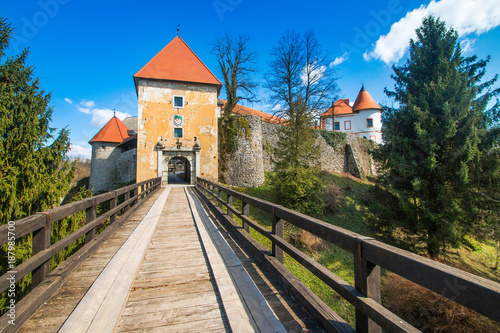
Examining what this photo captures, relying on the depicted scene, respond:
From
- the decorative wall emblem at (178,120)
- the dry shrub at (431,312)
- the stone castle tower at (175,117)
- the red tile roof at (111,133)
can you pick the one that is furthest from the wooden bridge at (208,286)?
the red tile roof at (111,133)

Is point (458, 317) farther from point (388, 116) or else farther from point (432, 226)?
point (388, 116)

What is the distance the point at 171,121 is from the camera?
15820mm

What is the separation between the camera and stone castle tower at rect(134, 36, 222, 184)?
50.3ft

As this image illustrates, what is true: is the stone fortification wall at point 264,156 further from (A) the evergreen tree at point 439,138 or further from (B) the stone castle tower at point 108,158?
(B) the stone castle tower at point 108,158

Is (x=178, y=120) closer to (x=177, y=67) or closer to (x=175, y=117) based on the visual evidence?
(x=175, y=117)

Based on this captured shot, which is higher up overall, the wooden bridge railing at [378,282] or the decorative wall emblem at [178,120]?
the decorative wall emblem at [178,120]

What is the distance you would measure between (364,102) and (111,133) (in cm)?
3145

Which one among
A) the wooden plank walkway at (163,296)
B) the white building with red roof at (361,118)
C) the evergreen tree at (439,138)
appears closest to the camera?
the wooden plank walkway at (163,296)

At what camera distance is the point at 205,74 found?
56.2 ft

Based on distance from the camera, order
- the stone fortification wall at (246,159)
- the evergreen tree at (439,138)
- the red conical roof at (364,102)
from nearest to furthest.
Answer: the evergreen tree at (439,138) → the stone fortification wall at (246,159) → the red conical roof at (364,102)

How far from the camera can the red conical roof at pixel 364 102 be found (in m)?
31.4

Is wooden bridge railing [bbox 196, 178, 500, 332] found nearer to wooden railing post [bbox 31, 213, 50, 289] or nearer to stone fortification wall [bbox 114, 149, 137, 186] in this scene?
wooden railing post [bbox 31, 213, 50, 289]

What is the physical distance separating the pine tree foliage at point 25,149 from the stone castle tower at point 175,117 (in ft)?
27.9

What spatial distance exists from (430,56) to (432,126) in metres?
3.25
